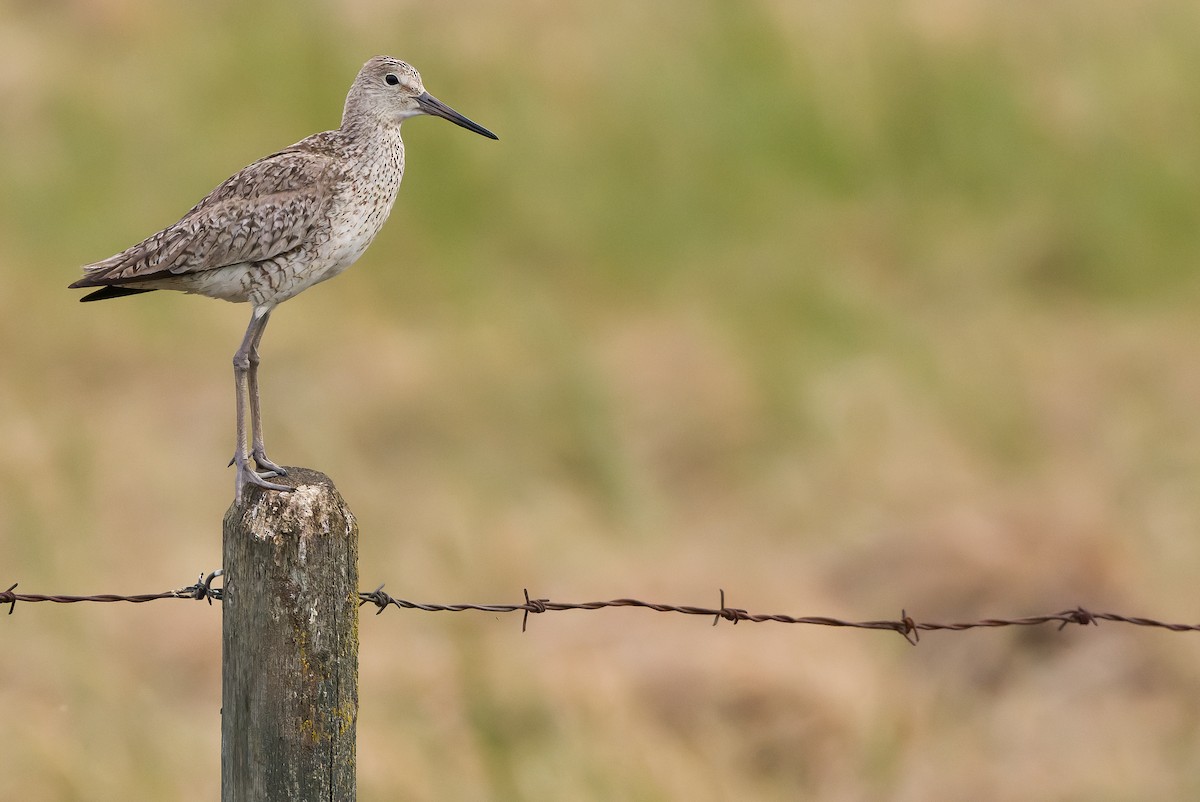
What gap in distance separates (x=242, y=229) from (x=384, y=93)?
0.72 metres

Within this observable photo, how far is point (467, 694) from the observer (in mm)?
7867

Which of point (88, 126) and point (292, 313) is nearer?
point (292, 313)

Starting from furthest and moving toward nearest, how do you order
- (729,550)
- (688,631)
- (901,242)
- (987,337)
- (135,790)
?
(901,242) < (987,337) < (729,550) < (688,631) < (135,790)

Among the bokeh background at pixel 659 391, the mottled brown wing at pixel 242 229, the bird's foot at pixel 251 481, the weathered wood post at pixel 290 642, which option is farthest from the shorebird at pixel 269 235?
the bokeh background at pixel 659 391

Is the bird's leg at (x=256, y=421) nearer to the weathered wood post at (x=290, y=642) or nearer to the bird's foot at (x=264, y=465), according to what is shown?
the bird's foot at (x=264, y=465)

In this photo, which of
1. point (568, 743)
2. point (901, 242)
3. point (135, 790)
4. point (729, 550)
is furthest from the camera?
point (901, 242)

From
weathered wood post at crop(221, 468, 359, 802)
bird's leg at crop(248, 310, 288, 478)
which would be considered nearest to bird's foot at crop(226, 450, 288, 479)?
bird's leg at crop(248, 310, 288, 478)

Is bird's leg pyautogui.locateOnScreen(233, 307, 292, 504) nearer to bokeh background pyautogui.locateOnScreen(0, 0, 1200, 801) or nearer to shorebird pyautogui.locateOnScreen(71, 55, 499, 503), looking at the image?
shorebird pyautogui.locateOnScreen(71, 55, 499, 503)

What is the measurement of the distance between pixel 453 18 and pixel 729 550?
306 inches

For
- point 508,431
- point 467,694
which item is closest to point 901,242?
point 508,431

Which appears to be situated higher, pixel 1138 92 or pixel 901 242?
pixel 1138 92

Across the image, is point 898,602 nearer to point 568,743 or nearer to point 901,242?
point 568,743

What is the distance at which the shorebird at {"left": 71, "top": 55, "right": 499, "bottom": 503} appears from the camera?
16.0ft

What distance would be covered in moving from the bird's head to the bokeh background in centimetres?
342
